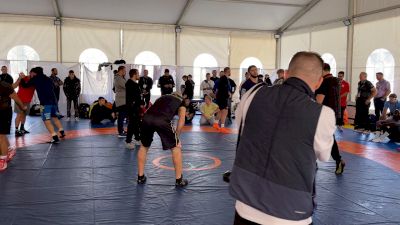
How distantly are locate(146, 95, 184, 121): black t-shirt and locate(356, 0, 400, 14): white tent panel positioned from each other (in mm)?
10832

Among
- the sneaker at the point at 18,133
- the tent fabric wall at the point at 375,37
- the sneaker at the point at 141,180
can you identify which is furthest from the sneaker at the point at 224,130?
the tent fabric wall at the point at 375,37

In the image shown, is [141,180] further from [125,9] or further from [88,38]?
[88,38]

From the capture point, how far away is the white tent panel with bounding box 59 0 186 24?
610 inches

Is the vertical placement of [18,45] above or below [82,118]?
above

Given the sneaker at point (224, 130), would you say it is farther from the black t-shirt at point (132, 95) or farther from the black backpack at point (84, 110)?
the black backpack at point (84, 110)

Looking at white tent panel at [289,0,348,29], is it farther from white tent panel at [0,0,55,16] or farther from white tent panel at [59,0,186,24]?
white tent panel at [0,0,55,16]

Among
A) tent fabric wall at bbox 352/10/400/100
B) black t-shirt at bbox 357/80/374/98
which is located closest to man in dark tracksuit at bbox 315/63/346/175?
black t-shirt at bbox 357/80/374/98

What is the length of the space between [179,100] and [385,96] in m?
9.07

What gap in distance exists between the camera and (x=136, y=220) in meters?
4.03

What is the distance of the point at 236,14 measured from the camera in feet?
57.1

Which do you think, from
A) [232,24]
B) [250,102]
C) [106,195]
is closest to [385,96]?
[232,24]

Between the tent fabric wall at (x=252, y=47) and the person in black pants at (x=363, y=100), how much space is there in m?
8.47

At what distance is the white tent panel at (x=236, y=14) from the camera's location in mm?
16500

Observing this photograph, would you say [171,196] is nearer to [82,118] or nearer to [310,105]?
[310,105]
